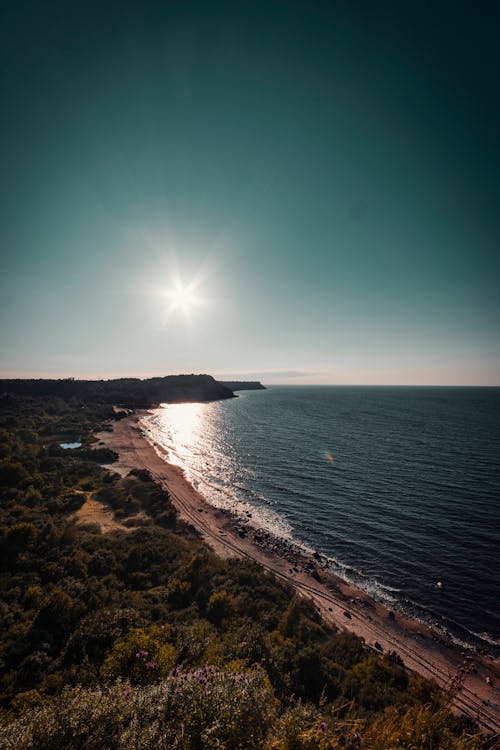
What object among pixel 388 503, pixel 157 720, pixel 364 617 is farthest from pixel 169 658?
pixel 388 503

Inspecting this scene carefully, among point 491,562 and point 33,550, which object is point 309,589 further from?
point 33,550

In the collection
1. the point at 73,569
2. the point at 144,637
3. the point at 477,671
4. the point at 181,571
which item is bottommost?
the point at 477,671

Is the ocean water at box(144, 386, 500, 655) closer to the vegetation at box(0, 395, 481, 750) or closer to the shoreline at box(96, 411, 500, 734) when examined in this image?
the shoreline at box(96, 411, 500, 734)

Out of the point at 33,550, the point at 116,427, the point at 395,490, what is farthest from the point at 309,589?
the point at 116,427

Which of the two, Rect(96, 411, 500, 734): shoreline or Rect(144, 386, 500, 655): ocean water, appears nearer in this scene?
Rect(96, 411, 500, 734): shoreline

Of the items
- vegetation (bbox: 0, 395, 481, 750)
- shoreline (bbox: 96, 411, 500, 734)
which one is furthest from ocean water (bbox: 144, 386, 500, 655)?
vegetation (bbox: 0, 395, 481, 750)

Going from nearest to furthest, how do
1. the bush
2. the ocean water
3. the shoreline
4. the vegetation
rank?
the bush < the vegetation < the shoreline < the ocean water
